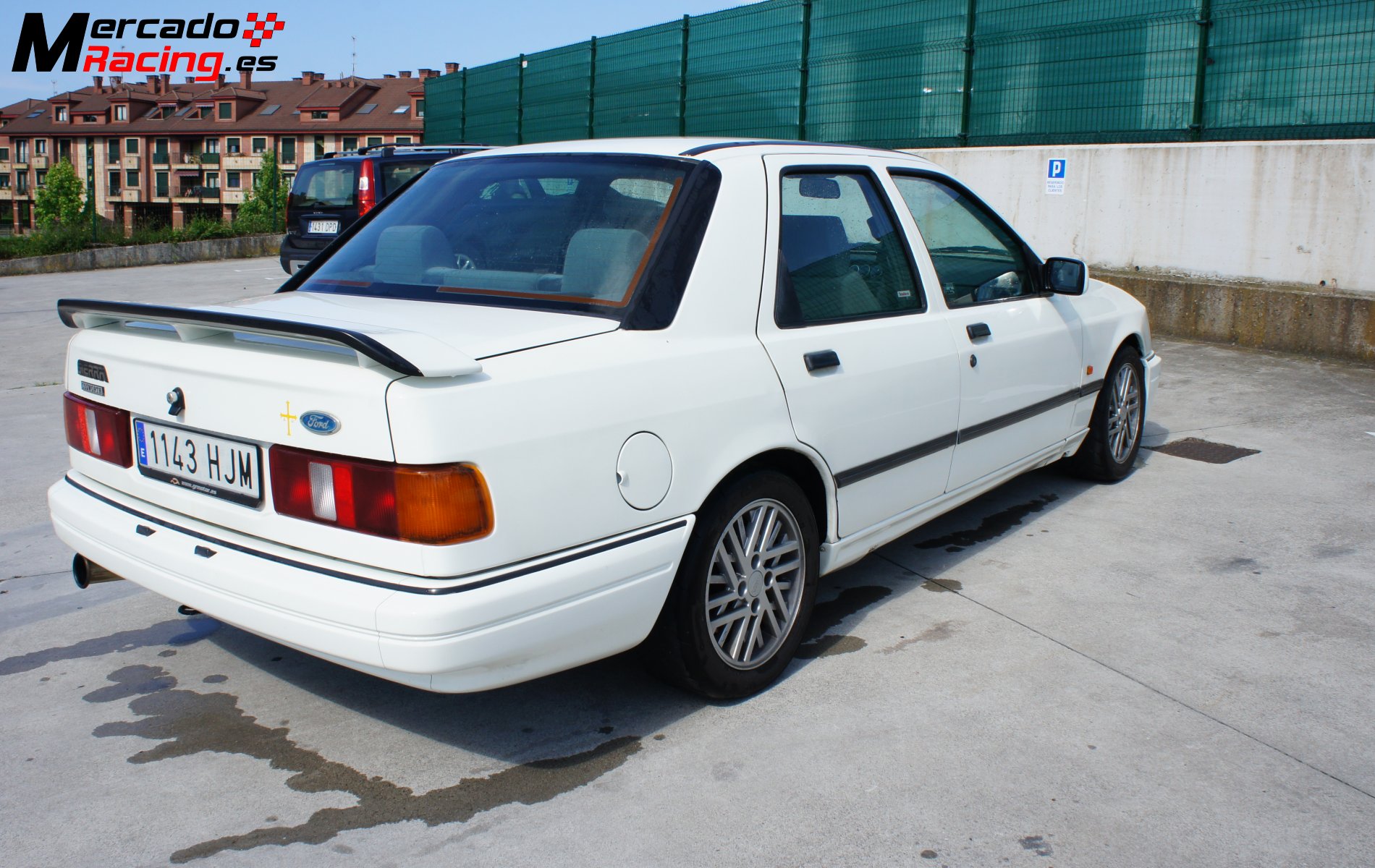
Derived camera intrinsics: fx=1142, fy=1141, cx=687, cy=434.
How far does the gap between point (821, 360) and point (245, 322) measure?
1.61 meters

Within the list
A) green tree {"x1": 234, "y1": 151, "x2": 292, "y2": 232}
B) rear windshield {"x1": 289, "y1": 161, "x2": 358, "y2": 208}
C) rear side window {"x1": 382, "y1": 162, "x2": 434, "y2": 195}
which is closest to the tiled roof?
green tree {"x1": 234, "y1": 151, "x2": 292, "y2": 232}

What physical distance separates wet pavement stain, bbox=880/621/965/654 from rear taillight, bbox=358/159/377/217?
→ 11.6 metres

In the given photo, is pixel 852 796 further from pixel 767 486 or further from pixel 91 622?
pixel 91 622

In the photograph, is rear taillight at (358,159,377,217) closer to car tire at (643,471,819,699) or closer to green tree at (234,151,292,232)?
green tree at (234,151,292,232)

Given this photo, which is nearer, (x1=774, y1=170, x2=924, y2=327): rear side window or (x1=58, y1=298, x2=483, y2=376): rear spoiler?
(x1=58, y1=298, x2=483, y2=376): rear spoiler

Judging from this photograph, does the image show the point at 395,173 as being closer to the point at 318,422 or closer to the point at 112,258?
the point at 112,258

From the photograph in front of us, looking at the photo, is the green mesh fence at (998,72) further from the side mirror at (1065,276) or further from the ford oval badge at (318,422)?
the ford oval badge at (318,422)

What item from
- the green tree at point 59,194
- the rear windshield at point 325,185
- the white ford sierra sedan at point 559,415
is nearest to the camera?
the white ford sierra sedan at point 559,415

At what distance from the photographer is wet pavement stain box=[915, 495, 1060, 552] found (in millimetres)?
4762

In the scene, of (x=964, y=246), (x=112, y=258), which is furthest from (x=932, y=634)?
(x=112, y=258)

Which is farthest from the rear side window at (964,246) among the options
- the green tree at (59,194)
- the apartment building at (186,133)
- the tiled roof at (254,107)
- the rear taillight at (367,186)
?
the green tree at (59,194)

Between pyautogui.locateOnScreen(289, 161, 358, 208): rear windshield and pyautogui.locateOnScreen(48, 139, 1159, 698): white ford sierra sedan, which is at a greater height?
pyautogui.locateOnScreen(289, 161, 358, 208): rear windshield

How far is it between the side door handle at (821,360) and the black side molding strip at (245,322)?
4.31 feet

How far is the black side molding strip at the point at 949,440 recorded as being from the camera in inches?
142
